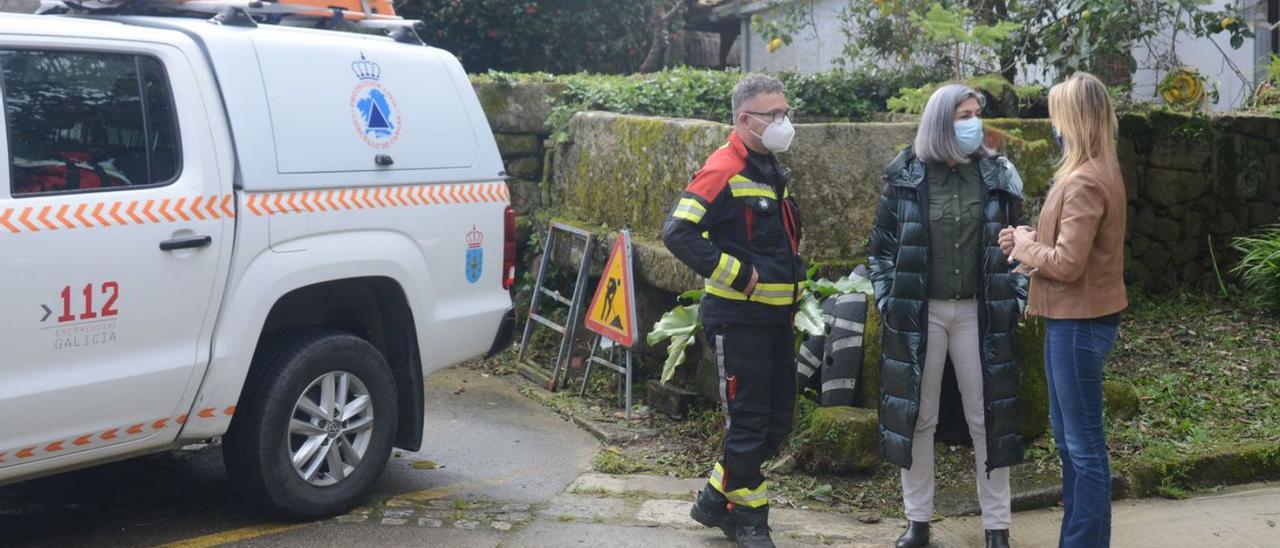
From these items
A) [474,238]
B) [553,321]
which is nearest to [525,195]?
[553,321]

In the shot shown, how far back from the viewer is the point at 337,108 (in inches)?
213

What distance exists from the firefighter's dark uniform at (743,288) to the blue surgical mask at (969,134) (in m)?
0.69

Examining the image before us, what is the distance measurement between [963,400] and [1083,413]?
0.59 meters

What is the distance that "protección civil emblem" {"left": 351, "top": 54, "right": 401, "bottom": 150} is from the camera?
5.49 meters

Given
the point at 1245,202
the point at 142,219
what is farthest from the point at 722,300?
the point at 1245,202

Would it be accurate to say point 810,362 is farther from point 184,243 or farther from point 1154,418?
point 184,243

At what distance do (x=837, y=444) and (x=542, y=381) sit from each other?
274cm

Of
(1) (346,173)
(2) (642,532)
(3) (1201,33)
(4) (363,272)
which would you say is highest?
(3) (1201,33)

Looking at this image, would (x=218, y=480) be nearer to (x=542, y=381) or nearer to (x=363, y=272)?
(x=363, y=272)

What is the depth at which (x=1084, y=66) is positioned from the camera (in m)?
8.77

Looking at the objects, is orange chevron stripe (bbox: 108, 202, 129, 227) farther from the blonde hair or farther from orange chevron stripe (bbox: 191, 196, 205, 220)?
the blonde hair

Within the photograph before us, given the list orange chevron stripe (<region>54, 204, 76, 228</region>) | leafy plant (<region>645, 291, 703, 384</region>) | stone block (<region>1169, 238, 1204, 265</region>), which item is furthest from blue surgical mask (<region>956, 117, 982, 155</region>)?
stone block (<region>1169, 238, 1204, 265</region>)

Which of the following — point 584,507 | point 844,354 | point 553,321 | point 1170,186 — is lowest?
point 584,507

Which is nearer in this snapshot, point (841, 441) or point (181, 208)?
point (181, 208)
